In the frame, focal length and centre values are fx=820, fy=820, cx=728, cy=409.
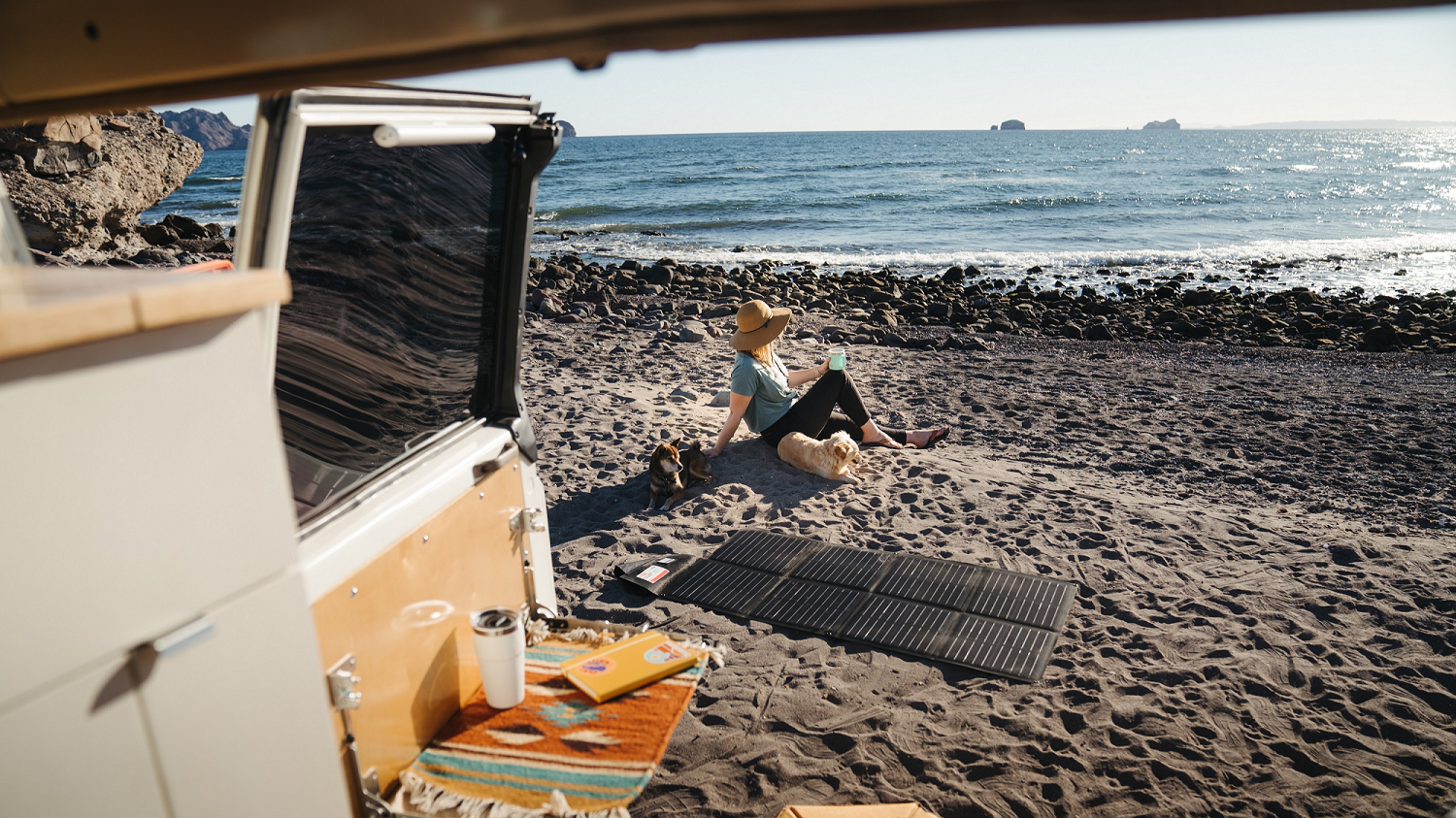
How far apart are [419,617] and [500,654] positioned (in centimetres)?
31

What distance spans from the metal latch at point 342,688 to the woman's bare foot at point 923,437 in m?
5.35

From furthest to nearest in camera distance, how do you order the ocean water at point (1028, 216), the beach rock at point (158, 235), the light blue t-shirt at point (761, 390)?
1. the ocean water at point (1028, 216)
2. the beach rock at point (158, 235)
3. the light blue t-shirt at point (761, 390)

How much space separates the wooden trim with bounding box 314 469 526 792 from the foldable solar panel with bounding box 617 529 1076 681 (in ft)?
5.75

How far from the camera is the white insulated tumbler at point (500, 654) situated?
2609mm

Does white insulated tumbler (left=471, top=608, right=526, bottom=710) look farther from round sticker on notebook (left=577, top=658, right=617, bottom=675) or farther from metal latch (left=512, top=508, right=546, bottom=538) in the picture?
metal latch (left=512, top=508, right=546, bottom=538)

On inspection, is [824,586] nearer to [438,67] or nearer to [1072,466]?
[1072,466]

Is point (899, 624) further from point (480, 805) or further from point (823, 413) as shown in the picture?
point (480, 805)

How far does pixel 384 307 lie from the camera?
106 inches

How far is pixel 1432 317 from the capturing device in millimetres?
12930

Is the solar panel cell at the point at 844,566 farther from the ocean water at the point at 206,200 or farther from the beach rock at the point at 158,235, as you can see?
the ocean water at the point at 206,200

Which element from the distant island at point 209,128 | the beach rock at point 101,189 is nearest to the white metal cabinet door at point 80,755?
the beach rock at point 101,189

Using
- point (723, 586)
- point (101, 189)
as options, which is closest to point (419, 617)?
point (723, 586)

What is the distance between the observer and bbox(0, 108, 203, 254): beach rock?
12875mm

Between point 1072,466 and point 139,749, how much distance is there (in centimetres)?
639
